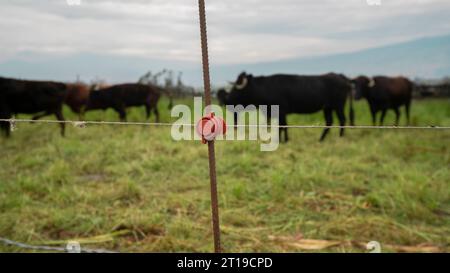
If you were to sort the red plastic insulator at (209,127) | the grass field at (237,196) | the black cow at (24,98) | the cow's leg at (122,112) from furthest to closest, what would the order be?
the cow's leg at (122,112) < the black cow at (24,98) < the grass field at (237,196) < the red plastic insulator at (209,127)

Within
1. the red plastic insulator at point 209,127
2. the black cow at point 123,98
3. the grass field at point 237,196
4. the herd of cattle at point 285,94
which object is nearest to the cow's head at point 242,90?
the herd of cattle at point 285,94

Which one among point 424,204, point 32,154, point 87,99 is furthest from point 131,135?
point 424,204

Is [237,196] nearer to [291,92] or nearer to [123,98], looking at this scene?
[291,92]

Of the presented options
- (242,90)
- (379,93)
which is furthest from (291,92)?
(379,93)

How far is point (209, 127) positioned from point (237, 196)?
288 cm

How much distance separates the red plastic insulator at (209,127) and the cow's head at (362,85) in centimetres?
883

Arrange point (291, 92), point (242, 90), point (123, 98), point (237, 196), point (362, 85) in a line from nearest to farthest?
point (237, 196)
point (291, 92)
point (242, 90)
point (362, 85)
point (123, 98)

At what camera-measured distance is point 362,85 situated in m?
9.55

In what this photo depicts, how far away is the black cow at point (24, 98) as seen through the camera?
790 cm

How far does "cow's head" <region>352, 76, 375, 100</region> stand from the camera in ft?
31.2

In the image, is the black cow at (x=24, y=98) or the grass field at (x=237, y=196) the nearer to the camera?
the grass field at (x=237, y=196)

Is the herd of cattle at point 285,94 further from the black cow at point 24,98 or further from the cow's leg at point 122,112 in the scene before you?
the cow's leg at point 122,112

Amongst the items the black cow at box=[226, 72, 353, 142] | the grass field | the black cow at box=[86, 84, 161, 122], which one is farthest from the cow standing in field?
the black cow at box=[86, 84, 161, 122]

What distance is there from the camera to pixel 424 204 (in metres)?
3.69
